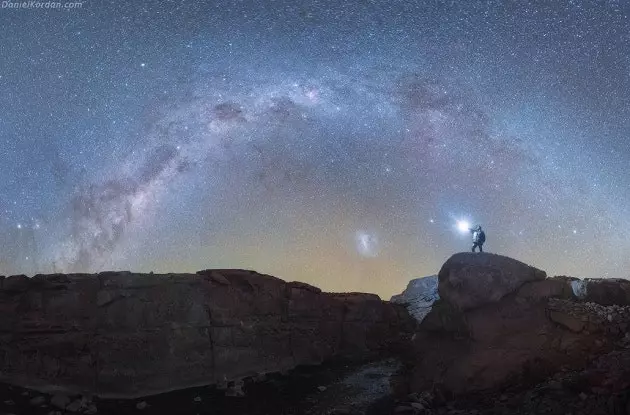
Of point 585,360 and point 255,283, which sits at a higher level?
point 255,283

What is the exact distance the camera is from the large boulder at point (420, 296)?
22038 millimetres

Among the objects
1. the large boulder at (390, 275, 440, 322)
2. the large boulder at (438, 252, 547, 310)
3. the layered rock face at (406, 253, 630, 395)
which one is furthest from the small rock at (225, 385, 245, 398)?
Result: the large boulder at (390, 275, 440, 322)

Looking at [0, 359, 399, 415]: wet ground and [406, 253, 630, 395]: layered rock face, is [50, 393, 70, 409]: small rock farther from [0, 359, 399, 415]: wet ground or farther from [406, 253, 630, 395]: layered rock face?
[406, 253, 630, 395]: layered rock face

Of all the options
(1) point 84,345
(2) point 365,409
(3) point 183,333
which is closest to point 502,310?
(2) point 365,409

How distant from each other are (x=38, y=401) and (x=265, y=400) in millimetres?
6142

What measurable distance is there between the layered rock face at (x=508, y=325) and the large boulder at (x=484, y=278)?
3 cm

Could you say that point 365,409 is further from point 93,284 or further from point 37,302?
point 37,302

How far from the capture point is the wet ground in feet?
33.2

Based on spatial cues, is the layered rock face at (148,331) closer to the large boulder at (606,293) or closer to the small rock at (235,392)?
the small rock at (235,392)

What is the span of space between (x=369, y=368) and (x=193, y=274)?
8034mm

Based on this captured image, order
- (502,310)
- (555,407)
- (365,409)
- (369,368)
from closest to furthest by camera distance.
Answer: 1. (555,407)
2. (365,409)
3. (502,310)
4. (369,368)

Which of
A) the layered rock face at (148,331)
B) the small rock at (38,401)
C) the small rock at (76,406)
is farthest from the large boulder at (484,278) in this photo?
the small rock at (38,401)

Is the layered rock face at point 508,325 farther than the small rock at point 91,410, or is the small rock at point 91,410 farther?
the small rock at point 91,410

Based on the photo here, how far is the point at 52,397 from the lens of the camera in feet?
34.3
